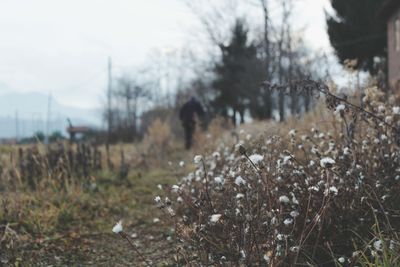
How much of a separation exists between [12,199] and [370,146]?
3514 millimetres

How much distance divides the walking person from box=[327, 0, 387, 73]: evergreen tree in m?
12.5

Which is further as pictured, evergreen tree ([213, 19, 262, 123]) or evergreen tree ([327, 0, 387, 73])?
evergreen tree ([213, 19, 262, 123])

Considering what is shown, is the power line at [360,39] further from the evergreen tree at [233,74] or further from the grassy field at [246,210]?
the grassy field at [246,210]

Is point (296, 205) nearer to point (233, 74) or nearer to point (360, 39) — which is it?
point (360, 39)

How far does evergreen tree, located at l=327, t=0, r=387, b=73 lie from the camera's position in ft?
81.8

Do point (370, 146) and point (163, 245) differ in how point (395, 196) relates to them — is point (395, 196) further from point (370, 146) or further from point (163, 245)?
point (163, 245)

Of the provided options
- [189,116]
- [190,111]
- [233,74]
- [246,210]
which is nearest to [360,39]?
[233,74]

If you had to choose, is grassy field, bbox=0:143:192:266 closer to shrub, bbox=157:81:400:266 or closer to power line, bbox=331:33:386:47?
shrub, bbox=157:81:400:266

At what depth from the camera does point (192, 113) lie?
48.4 ft

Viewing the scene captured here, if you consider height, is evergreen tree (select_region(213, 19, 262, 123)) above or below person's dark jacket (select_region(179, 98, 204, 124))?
above

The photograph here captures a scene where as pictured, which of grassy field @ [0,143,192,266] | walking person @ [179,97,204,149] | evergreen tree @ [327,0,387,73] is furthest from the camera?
evergreen tree @ [327,0,387,73]

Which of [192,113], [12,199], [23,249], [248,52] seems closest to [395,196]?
[23,249]

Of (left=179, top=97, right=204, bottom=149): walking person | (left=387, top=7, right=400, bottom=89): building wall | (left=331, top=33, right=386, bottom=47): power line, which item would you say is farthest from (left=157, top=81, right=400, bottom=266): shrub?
(left=331, top=33, right=386, bottom=47): power line

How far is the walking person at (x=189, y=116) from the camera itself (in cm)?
1470
